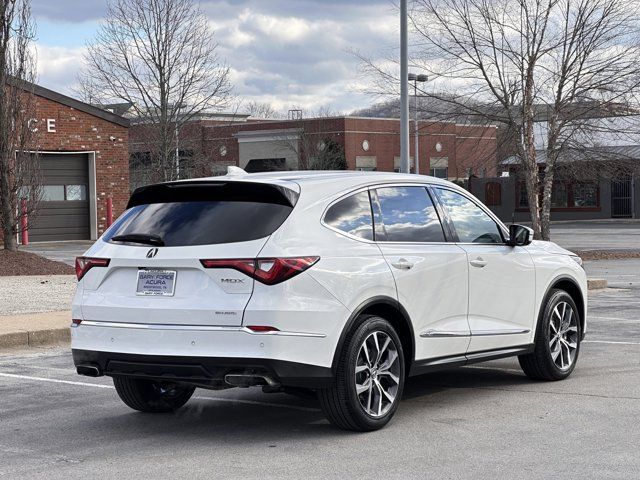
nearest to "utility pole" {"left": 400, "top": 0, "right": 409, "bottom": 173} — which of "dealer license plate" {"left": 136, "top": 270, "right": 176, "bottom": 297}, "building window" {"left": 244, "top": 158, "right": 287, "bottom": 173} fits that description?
"dealer license plate" {"left": 136, "top": 270, "right": 176, "bottom": 297}

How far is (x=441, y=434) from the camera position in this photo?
7.27 metres

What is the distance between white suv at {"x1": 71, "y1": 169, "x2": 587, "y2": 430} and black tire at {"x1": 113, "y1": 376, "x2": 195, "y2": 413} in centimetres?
1

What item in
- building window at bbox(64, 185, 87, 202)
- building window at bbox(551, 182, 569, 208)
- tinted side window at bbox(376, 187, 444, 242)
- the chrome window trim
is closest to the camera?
the chrome window trim

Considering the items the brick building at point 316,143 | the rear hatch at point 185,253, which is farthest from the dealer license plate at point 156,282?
the brick building at point 316,143

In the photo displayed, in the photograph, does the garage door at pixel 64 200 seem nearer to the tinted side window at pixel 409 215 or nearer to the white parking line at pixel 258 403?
the white parking line at pixel 258 403

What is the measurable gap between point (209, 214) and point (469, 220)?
2503 millimetres

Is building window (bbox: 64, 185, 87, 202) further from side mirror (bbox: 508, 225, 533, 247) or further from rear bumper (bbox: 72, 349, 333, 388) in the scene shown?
rear bumper (bbox: 72, 349, 333, 388)

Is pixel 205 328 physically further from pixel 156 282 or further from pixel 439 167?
pixel 439 167

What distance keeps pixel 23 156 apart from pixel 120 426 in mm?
17874

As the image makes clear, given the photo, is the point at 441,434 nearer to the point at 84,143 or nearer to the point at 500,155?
the point at 500,155

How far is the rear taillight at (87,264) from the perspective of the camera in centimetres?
734

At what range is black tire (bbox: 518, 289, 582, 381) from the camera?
913 centimetres

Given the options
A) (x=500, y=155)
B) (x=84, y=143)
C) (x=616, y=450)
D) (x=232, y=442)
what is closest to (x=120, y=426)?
(x=232, y=442)

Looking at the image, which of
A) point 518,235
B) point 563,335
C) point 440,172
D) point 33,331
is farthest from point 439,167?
point 518,235
